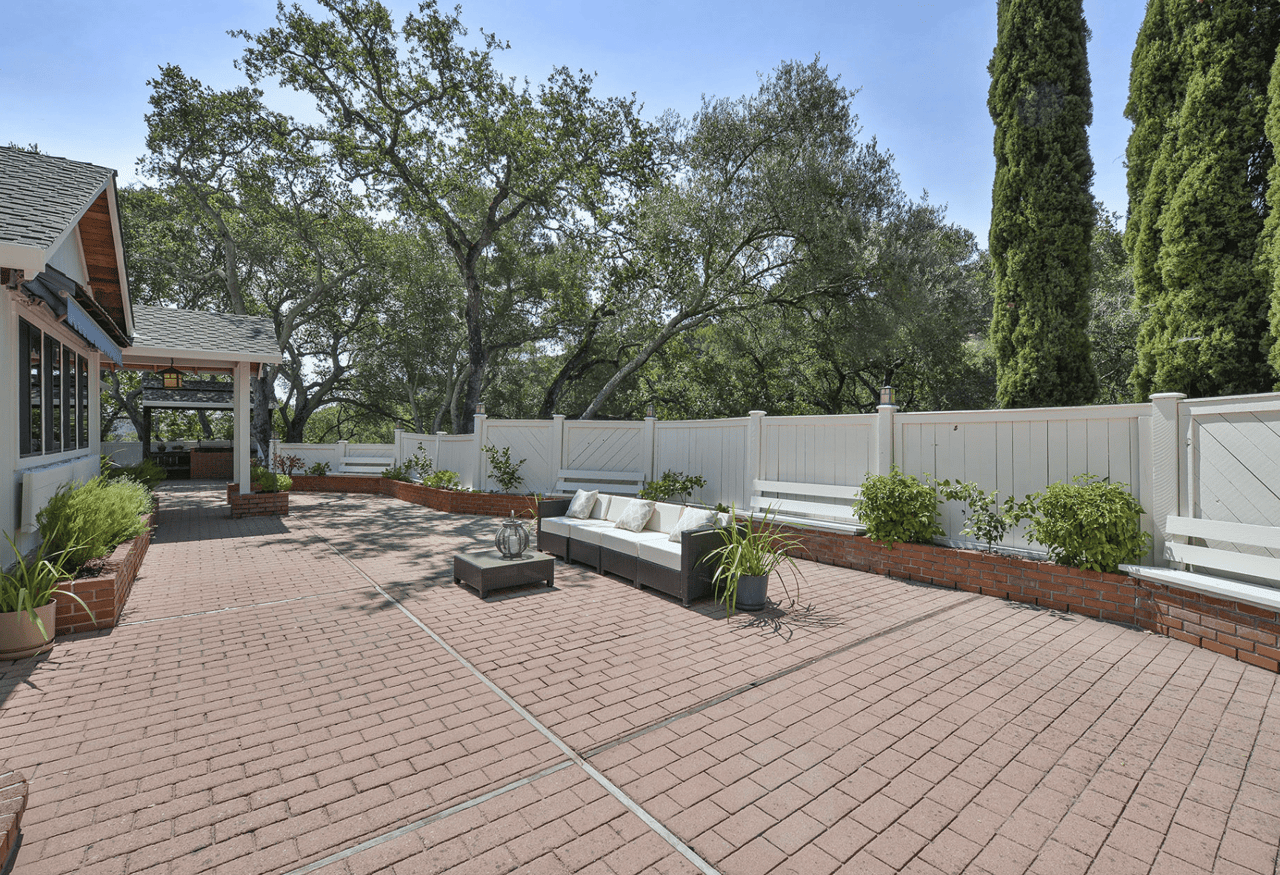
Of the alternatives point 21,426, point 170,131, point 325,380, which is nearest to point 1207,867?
point 21,426

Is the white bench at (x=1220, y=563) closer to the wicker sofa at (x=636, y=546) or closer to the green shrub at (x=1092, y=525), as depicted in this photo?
the green shrub at (x=1092, y=525)

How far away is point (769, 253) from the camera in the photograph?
13.3 metres

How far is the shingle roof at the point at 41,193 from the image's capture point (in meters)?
4.30

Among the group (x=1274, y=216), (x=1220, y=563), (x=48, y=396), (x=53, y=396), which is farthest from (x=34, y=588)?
(x=1274, y=216)

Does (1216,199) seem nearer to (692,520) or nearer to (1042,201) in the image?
(1042,201)

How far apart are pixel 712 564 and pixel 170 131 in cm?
2008

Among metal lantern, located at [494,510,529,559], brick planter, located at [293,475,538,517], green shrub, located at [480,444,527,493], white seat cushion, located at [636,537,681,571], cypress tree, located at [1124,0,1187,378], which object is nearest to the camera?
white seat cushion, located at [636,537,681,571]

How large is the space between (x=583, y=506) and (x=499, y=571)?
1.92m

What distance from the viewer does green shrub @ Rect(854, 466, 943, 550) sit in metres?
6.11

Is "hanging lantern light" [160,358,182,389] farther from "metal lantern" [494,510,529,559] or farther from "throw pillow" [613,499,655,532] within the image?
"throw pillow" [613,499,655,532]

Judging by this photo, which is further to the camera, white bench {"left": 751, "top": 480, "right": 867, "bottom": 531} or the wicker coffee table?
white bench {"left": 751, "top": 480, "right": 867, "bottom": 531}

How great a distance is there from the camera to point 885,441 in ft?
21.8

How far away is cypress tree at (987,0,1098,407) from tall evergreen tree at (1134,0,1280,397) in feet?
A: 3.96

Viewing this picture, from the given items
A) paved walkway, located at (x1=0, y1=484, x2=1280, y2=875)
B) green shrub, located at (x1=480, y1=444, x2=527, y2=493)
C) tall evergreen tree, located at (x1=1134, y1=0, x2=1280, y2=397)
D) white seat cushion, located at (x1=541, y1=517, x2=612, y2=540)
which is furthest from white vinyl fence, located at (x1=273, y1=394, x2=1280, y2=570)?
white seat cushion, located at (x1=541, y1=517, x2=612, y2=540)
